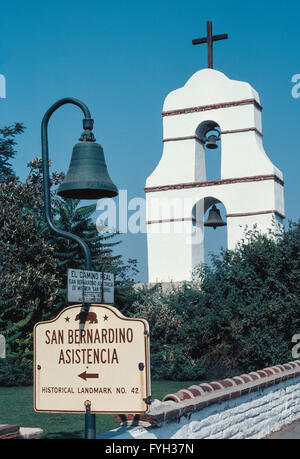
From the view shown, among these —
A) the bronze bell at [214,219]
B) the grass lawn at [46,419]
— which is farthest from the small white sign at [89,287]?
the bronze bell at [214,219]

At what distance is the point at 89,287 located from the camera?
605 centimetres

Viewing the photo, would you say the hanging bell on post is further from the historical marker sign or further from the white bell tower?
the historical marker sign

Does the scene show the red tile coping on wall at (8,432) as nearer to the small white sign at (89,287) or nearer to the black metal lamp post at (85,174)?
the small white sign at (89,287)

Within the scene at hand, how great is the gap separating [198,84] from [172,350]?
9081 mm

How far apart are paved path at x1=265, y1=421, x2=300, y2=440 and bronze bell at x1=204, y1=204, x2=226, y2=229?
1113cm

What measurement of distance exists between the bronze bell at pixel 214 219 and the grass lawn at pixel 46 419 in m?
7.83

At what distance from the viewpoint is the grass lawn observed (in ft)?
33.9

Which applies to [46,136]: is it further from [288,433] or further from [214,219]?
[214,219]

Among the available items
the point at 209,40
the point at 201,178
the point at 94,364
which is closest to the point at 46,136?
the point at 94,364

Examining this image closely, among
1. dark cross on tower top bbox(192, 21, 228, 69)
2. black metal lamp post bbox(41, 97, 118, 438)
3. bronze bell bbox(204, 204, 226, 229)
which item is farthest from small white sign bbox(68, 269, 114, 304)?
dark cross on tower top bbox(192, 21, 228, 69)

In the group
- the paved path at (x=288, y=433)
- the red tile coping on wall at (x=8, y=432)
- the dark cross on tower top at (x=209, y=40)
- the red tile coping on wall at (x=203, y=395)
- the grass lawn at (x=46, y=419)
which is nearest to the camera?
the red tile coping on wall at (x=8, y=432)

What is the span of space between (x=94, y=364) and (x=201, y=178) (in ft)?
56.1

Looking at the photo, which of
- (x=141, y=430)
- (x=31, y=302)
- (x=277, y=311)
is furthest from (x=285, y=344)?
(x=141, y=430)

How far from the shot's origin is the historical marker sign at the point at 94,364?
581cm
